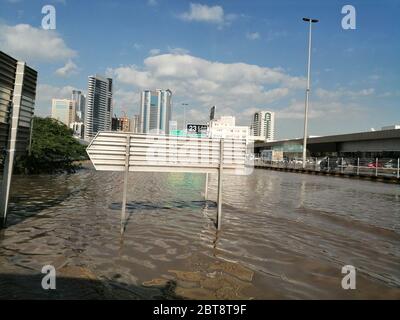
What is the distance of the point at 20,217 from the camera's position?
780cm

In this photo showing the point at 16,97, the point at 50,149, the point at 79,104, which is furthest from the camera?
the point at 79,104

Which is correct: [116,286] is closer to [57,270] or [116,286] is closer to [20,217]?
[57,270]

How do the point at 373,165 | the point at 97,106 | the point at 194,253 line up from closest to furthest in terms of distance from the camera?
1. the point at 194,253
2. the point at 373,165
3. the point at 97,106

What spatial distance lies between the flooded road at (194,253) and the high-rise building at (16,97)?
1.82 metres

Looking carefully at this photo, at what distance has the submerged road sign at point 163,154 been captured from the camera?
6.80 m

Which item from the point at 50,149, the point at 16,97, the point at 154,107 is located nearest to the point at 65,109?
the point at 154,107

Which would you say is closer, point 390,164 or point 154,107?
point 390,164

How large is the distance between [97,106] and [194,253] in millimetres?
97636

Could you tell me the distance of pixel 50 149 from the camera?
22.5 metres

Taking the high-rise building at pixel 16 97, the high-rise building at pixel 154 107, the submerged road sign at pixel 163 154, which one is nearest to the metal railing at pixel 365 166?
the submerged road sign at pixel 163 154

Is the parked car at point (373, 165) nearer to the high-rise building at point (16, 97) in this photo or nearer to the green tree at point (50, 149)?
the green tree at point (50, 149)
